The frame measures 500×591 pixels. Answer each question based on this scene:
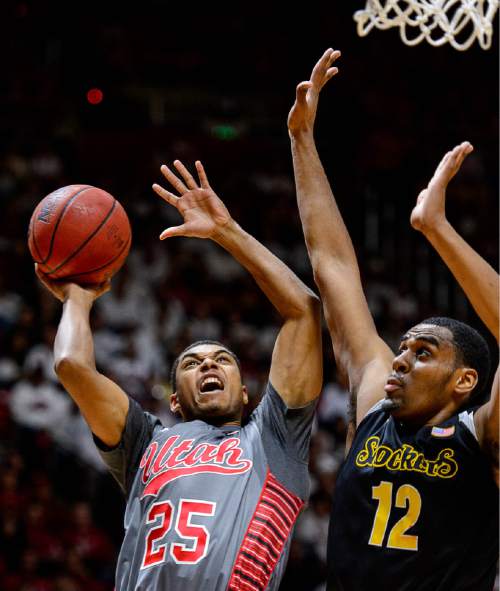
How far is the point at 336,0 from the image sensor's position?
44.5 ft

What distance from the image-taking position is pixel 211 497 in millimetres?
3625

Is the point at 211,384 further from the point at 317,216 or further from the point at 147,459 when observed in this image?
the point at 317,216

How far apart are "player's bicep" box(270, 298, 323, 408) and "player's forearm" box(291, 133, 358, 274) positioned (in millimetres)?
260

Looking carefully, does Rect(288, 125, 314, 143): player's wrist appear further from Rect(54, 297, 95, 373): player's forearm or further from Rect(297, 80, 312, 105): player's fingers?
Rect(54, 297, 95, 373): player's forearm

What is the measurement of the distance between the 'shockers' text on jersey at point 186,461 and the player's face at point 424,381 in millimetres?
682

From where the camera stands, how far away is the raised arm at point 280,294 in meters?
3.83

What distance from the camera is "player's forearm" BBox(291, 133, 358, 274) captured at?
3.87 m

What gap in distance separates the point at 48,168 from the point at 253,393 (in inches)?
155

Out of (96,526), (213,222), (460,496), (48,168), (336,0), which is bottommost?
(96,526)

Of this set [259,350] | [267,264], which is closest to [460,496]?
[267,264]

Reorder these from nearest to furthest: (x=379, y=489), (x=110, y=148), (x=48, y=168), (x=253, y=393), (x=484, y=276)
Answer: (x=484, y=276) → (x=379, y=489) → (x=253, y=393) → (x=48, y=168) → (x=110, y=148)

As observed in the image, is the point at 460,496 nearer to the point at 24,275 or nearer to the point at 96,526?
the point at 96,526

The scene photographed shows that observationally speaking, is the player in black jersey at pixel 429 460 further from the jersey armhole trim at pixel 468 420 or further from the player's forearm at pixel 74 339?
the player's forearm at pixel 74 339

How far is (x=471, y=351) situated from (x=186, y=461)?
110 cm
